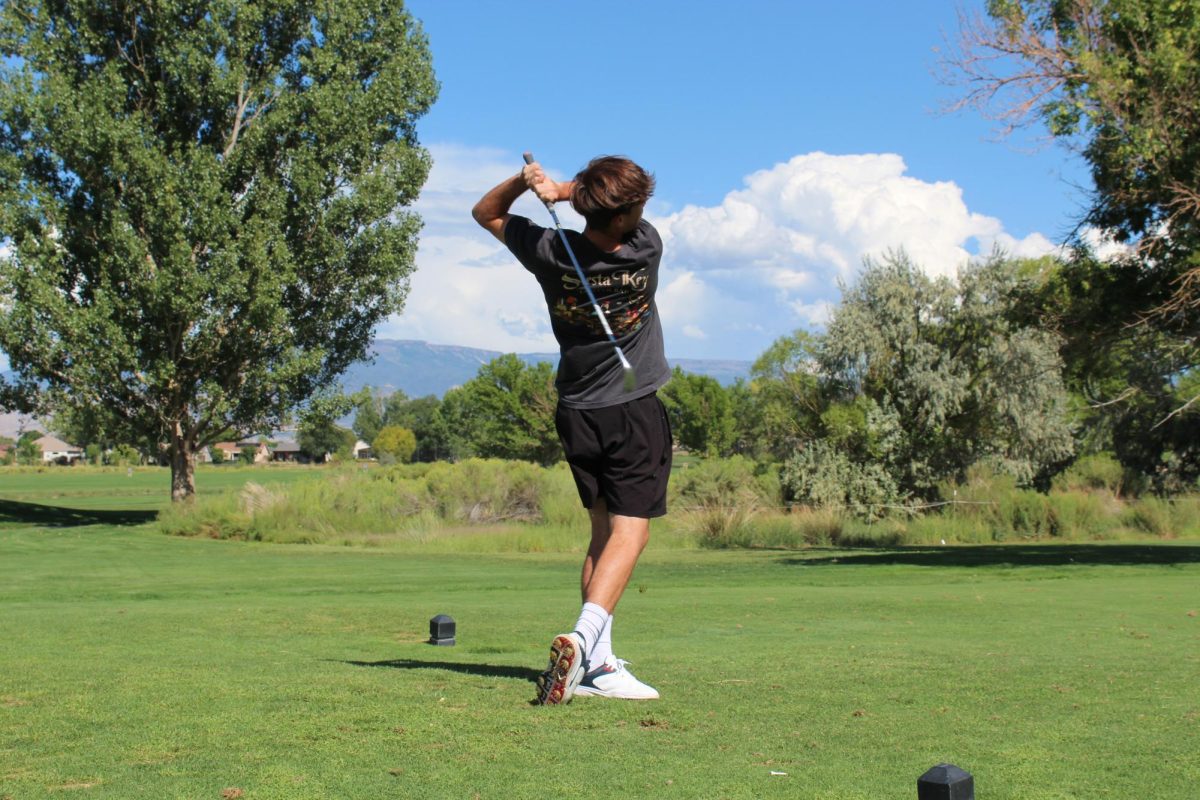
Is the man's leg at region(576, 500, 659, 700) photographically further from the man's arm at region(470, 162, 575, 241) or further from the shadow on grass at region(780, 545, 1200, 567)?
the shadow on grass at region(780, 545, 1200, 567)

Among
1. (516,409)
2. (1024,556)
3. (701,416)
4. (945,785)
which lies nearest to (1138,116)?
(1024,556)

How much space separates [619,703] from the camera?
4.60 metres

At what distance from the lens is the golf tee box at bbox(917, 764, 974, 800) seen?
8.82 feet

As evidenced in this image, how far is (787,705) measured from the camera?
15.1 ft

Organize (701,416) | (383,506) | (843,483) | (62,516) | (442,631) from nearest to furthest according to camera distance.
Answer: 1. (442,631)
2. (383,506)
3. (843,483)
4. (62,516)
5. (701,416)

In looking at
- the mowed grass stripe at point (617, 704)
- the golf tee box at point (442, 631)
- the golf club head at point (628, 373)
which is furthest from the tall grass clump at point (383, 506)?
the golf club head at point (628, 373)

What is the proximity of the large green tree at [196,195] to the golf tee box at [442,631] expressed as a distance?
2531 cm

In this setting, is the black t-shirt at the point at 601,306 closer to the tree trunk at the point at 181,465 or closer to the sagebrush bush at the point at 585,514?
the sagebrush bush at the point at 585,514

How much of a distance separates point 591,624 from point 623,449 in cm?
74

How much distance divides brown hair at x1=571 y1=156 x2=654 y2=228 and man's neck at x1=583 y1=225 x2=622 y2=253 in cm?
4

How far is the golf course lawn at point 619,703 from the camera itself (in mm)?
3371

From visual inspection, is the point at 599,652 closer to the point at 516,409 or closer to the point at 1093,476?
the point at 1093,476

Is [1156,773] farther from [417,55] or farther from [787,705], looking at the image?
[417,55]

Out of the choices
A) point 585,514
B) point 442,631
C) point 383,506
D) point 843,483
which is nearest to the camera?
point 442,631
